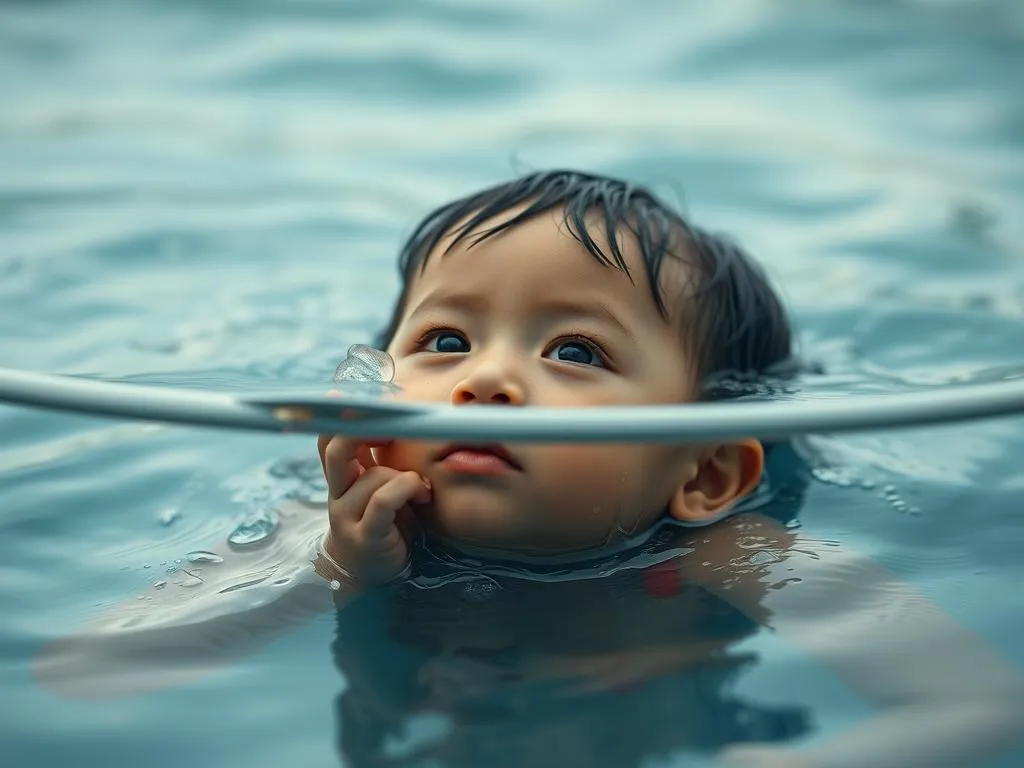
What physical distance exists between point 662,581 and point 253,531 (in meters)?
0.54

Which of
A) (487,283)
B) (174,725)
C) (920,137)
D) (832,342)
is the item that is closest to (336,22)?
(920,137)

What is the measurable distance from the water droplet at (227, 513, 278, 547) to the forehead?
14.3 inches

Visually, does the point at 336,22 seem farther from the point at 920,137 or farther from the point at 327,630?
the point at 327,630

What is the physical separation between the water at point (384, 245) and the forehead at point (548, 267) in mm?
281

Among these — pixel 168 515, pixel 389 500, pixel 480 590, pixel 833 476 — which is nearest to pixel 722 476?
pixel 833 476

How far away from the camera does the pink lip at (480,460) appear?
4.60ft

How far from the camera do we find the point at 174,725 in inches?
52.1

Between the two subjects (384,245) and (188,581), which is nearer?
(188,581)

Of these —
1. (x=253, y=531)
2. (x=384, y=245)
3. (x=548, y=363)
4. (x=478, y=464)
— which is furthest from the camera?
(x=384, y=245)

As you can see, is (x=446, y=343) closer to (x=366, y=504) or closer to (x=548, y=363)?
(x=548, y=363)

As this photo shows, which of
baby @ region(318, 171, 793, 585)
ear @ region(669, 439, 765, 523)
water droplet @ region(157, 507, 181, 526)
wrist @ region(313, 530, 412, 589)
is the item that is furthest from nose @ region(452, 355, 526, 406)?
water droplet @ region(157, 507, 181, 526)

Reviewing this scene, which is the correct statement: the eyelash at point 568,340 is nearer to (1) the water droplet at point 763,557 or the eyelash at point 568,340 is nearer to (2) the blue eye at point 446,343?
(2) the blue eye at point 446,343

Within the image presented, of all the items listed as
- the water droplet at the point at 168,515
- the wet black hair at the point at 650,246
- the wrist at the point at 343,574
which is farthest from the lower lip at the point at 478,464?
the water droplet at the point at 168,515

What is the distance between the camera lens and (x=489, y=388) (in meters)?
1.42
